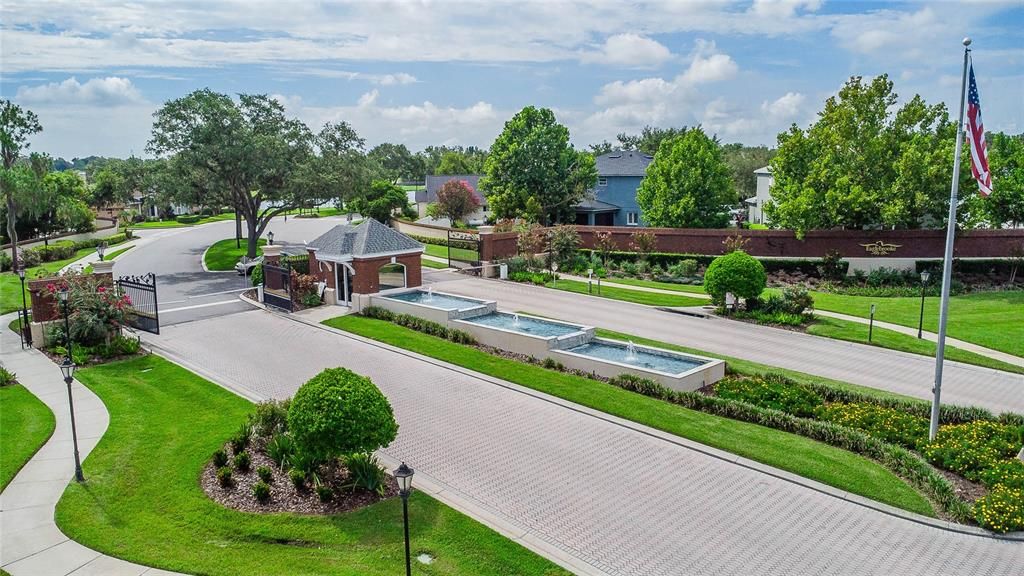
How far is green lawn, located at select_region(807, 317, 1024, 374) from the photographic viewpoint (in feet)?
67.7

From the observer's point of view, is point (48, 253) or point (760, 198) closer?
point (48, 253)

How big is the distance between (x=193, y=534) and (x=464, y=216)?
164ft

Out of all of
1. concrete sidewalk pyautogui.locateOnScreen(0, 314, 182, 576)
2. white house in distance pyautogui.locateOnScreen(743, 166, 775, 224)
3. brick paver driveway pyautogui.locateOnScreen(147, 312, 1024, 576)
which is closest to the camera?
concrete sidewalk pyautogui.locateOnScreen(0, 314, 182, 576)

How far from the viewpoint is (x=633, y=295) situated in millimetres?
30766

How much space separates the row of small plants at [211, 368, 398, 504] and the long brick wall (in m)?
24.6

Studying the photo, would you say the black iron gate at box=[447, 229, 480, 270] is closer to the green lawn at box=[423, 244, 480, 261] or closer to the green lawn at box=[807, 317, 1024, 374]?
the green lawn at box=[423, 244, 480, 261]

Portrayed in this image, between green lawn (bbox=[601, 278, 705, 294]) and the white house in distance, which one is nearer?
green lawn (bbox=[601, 278, 705, 294])

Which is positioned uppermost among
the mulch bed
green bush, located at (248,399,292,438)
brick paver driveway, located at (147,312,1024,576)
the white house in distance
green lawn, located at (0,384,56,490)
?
the white house in distance

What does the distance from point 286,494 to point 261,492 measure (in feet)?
1.63

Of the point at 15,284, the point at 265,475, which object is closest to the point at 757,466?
the point at 265,475

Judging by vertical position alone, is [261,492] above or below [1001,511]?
above

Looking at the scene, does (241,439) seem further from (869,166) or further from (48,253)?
(48,253)

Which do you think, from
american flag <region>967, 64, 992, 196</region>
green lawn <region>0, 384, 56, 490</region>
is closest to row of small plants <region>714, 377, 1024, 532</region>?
american flag <region>967, 64, 992, 196</region>

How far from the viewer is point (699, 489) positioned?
12.3 meters
